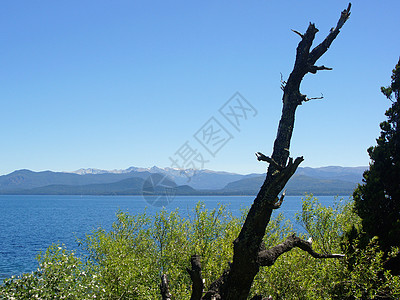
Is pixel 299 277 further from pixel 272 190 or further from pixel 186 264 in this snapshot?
pixel 272 190

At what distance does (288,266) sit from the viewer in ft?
70.1

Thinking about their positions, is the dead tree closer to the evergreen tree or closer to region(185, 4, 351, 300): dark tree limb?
region(185, 4, 351, 300): dark tree limb

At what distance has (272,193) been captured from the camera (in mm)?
10922

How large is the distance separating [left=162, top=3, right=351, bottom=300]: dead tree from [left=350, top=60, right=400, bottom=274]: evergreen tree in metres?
14.1

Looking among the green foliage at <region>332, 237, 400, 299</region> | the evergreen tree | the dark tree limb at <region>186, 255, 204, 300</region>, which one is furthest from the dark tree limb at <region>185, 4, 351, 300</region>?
A: the evergreen tree

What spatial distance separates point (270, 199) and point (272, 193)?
18 centimetres

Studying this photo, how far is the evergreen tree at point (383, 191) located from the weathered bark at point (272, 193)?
14.1 meters

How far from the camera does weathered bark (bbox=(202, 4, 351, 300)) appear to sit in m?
11.0

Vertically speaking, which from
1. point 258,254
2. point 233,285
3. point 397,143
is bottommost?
point 233,285

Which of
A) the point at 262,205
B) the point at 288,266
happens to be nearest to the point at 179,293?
the point at 288,266

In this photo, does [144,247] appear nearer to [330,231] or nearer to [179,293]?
[179,293]

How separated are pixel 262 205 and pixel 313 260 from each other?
44.4 ft

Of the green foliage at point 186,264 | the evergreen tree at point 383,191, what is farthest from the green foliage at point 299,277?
the evergreen tree at point 383,191

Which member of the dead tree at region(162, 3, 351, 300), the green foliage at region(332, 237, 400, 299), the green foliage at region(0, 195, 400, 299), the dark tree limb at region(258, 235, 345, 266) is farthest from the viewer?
the green foliage at region(332, 237, 400, 299)
